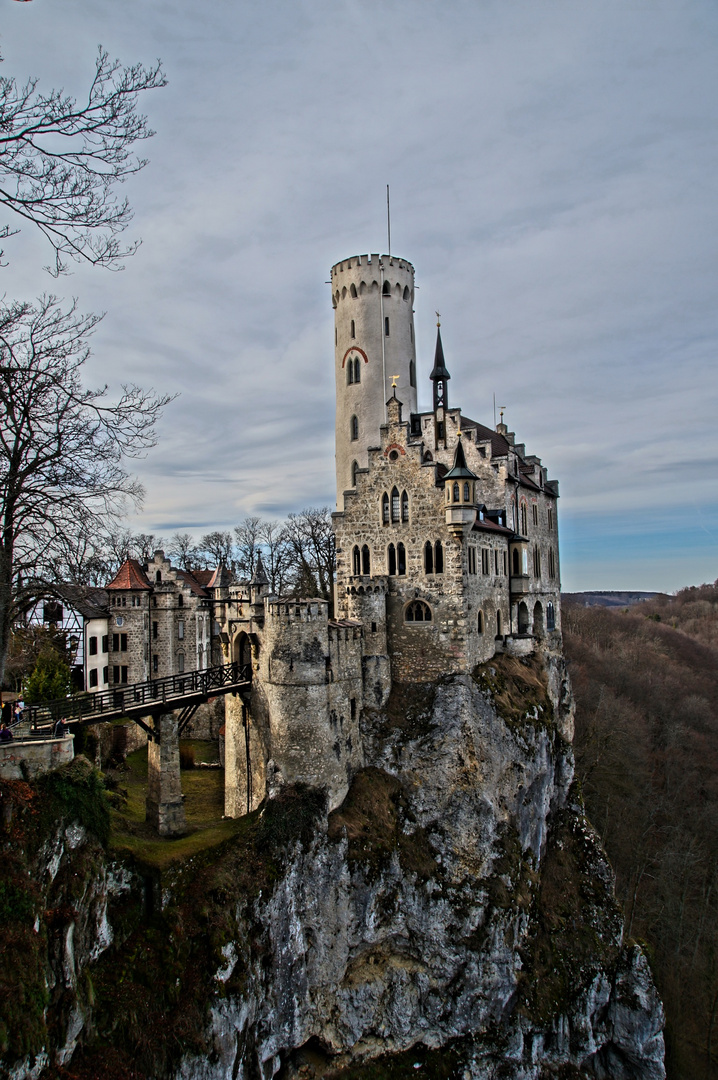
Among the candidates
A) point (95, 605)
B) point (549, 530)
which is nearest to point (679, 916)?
point (549, 530)

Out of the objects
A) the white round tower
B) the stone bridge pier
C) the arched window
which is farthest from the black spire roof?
the stone bridge pier

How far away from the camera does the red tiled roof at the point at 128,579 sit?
38344 mm

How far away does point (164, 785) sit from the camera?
23.8m

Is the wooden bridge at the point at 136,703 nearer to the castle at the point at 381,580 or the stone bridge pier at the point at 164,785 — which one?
the stone bridge pier at the point at 164,785

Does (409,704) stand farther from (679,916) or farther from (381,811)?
(679,916)

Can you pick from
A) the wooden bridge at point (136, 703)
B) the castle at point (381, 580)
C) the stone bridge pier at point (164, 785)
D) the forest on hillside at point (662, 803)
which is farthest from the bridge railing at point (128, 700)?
the forest on hillside at point (662, 803)

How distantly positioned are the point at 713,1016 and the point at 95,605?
3915 cm

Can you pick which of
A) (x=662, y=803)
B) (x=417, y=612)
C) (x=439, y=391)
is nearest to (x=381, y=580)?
(x=417, y=612)

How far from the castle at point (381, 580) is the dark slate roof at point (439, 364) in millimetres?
77

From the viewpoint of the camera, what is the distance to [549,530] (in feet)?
140

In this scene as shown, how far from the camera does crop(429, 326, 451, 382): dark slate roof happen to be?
3494 cm

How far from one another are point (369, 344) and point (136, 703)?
2216 cm

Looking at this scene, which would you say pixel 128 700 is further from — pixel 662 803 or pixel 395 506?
pixel 662 803

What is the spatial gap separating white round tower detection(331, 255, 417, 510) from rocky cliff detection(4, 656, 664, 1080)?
14399mm
